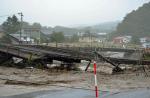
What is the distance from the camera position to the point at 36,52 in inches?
1027

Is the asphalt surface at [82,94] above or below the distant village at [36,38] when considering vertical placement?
below

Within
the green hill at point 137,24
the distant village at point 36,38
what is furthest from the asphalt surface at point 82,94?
the green hill at point 137,24

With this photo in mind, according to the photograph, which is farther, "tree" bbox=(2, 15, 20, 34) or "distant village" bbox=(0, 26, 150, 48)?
"tree" bbox=(2, 15, 20, 34)

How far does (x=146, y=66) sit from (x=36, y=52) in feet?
29.4

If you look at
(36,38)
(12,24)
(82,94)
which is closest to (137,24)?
(36,38)

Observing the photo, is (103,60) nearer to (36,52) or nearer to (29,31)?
(36,52)

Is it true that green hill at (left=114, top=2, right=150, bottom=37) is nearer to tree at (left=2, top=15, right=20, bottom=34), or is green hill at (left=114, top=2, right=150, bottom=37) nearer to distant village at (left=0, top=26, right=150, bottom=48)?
distant village at (left=0, top=26, right=150, bottom=48)

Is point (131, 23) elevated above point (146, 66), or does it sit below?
above

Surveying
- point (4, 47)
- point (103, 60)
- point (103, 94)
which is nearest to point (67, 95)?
point (103, 94)

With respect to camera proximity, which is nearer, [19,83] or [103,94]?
[103,94]

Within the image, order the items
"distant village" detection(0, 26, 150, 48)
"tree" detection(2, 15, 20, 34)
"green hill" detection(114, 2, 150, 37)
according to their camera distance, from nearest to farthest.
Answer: "distant village" detection(0, 26, 150, 48)
"tree" detection(2, 15, 20, 34)
"green hill" detection(114, 2, 150, 37)

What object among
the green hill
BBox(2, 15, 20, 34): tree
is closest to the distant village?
BBox(2, 15, 20, 34): tree

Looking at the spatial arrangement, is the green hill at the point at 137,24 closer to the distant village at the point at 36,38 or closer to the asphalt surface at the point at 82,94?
the distant village at the point at 36,38

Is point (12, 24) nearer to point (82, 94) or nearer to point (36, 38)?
point (36, 38)
